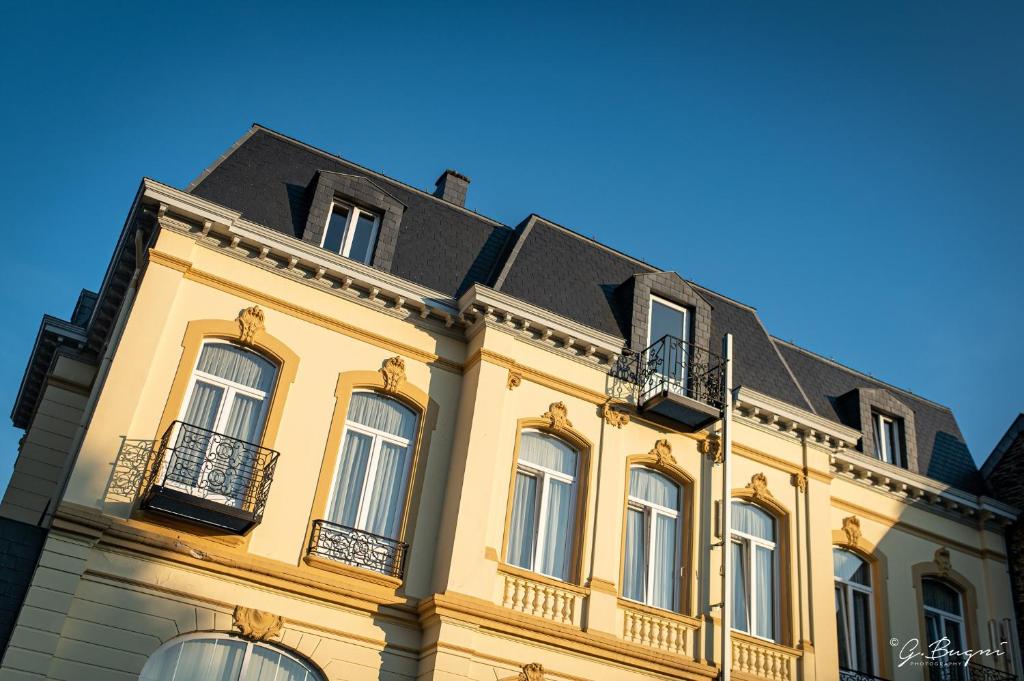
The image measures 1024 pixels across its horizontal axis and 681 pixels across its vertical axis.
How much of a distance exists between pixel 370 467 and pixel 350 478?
0.39 meters

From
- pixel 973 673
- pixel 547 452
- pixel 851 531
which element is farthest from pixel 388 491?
pixel 973 673

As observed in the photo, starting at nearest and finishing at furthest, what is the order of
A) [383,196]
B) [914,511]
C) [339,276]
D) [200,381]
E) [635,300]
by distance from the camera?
[200,381], [339,276], [383,196], [635,300], [914,511]

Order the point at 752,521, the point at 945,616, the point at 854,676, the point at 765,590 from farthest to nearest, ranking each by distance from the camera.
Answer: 1. the point at 945,616
2. the point at 752,521
3. the point at 854,676
4. the point at 765,590

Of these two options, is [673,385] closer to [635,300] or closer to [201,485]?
[635,300]

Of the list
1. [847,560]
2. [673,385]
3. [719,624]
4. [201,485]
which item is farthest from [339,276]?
[847,560]

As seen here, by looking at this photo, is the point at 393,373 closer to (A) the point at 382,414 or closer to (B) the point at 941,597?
(A) the point at 382,414

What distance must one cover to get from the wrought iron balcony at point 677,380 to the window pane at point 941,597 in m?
6.96

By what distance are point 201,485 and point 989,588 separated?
1721 cm

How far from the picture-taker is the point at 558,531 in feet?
58.4

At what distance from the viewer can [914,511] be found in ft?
73.8

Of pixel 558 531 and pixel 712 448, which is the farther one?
pixel 712 448

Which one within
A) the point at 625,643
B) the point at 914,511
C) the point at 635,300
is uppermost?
the point at 635,300

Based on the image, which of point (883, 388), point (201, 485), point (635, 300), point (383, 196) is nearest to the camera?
point (201, 485)

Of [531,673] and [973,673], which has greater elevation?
[973,673]
